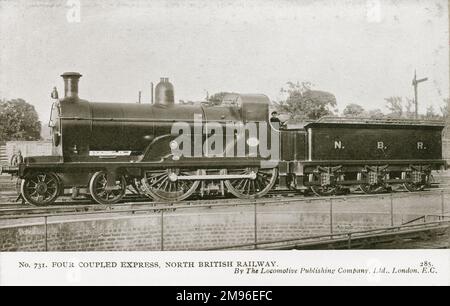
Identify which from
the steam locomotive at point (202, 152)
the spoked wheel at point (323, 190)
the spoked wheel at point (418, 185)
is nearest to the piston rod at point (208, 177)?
the steam locomotive at point (202, 152)

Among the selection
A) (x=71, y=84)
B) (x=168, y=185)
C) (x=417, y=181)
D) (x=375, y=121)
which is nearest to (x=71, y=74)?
(x=71, y=84)

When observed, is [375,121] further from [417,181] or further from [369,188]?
[417,181]

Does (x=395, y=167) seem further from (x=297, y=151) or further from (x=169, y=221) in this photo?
(x=169, y=221)

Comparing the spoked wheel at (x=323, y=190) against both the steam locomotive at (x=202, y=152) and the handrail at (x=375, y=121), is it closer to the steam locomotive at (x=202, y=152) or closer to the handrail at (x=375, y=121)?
the steam locomotive at (x=202, y=152)

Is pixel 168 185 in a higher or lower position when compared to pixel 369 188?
higher

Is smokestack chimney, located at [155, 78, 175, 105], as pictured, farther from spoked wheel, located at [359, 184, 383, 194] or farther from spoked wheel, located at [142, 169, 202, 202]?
spoked wheel, located at [359, 184, 383, 194]

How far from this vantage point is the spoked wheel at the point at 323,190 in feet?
40.6

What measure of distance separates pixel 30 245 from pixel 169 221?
269 centimetres

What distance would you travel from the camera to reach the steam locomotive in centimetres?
1035

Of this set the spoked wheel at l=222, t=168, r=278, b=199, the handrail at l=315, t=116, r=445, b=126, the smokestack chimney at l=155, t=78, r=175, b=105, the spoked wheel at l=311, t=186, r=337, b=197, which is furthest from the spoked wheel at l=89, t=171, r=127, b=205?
the handrail at l=315, t=116, r=445, b=126

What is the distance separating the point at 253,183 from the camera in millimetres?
11648

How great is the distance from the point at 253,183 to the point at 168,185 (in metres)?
2.01

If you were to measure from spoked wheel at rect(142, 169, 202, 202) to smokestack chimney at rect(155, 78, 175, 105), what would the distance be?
5.29 ft

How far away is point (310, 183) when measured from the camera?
40.1 ft
